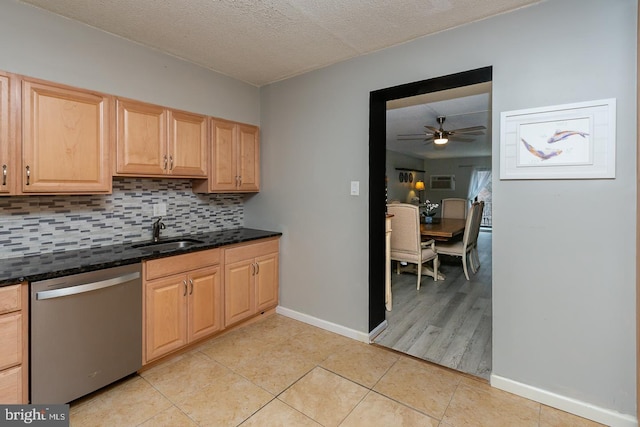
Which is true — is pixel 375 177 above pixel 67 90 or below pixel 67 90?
below

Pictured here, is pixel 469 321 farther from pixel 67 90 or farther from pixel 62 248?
pixel 67 90

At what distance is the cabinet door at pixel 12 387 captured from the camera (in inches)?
60.8

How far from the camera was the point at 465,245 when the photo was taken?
433 cm

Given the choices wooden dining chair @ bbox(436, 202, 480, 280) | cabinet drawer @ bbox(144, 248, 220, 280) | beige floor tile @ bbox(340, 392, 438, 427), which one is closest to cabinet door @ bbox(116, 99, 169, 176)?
cabinet drawer @ bbox(144, 248, 220, 280)

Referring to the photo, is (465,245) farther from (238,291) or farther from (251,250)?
(238,291)

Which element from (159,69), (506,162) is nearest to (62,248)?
(159,69)

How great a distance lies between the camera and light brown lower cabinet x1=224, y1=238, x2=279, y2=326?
2.72m

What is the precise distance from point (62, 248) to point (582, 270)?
3319 millimetres

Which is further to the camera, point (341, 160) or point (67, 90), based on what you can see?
point (341, 160)

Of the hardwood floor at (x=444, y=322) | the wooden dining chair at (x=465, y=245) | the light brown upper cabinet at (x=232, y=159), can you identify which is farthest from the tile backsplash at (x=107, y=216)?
the wooden dining chair at (x=465, y=245)

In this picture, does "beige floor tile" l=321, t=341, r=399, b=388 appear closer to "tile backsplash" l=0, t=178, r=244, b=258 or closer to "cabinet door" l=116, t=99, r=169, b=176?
"tile backsplash" l=0, t=178, r=244, b=258

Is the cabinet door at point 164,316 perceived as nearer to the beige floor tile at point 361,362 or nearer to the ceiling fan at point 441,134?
the beige floor tile at point 361,362

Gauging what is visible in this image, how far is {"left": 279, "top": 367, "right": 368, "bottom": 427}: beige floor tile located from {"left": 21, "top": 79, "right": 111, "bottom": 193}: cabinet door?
73.4 inches

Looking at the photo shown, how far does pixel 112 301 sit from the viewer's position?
194 cm
